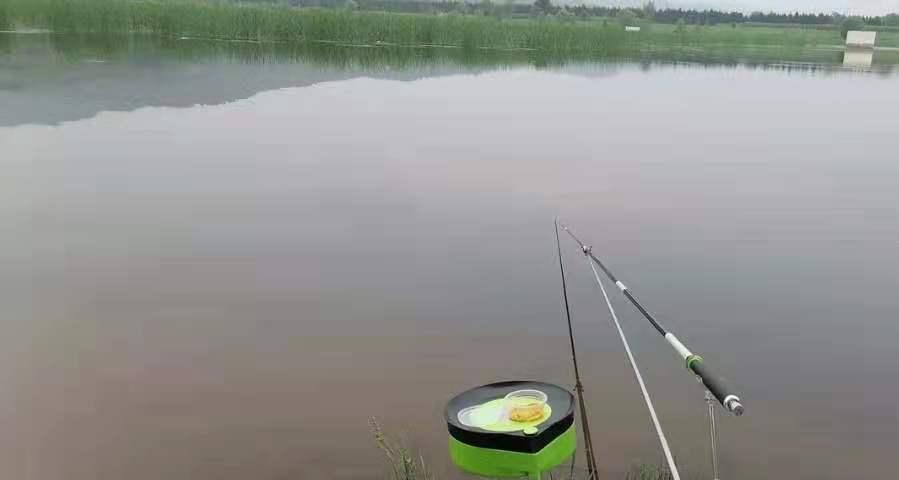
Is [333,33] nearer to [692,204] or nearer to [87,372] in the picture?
[692,204]

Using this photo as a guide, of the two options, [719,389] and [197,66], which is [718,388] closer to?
[719,389]

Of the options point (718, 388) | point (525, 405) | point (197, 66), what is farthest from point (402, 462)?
point (197, 66)

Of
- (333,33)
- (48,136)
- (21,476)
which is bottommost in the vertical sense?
(21,476)

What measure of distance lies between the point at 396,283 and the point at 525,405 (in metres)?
3.01

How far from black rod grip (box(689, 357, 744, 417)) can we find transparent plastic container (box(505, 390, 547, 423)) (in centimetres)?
68

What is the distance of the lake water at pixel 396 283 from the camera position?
13.5ft

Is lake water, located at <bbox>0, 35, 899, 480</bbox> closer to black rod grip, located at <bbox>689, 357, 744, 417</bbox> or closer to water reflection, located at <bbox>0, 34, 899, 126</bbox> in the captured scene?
water reflection, located at <bbox>0, 34, 899, 126</bbox>

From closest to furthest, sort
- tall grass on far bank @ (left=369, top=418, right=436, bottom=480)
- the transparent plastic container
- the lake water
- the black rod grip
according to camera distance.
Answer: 1. the black rod grip
2. the transparent plastic container
3. tall grass on far bank @ (left=369, top=418, right=436, bottom=480)
4. the lake water

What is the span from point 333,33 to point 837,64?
68.9 feet

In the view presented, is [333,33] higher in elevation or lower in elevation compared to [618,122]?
higher

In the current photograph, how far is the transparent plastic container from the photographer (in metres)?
3.17

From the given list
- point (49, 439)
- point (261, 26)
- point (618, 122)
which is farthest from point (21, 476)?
point (261, 26)

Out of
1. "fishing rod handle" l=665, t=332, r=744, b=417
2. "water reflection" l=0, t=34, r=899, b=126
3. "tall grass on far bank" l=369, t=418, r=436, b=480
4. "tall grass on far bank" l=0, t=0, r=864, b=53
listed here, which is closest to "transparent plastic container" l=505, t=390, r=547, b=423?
"tall grass on far bank" l=369, t=418, r=436, b=480

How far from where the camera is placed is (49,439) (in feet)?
12.8
